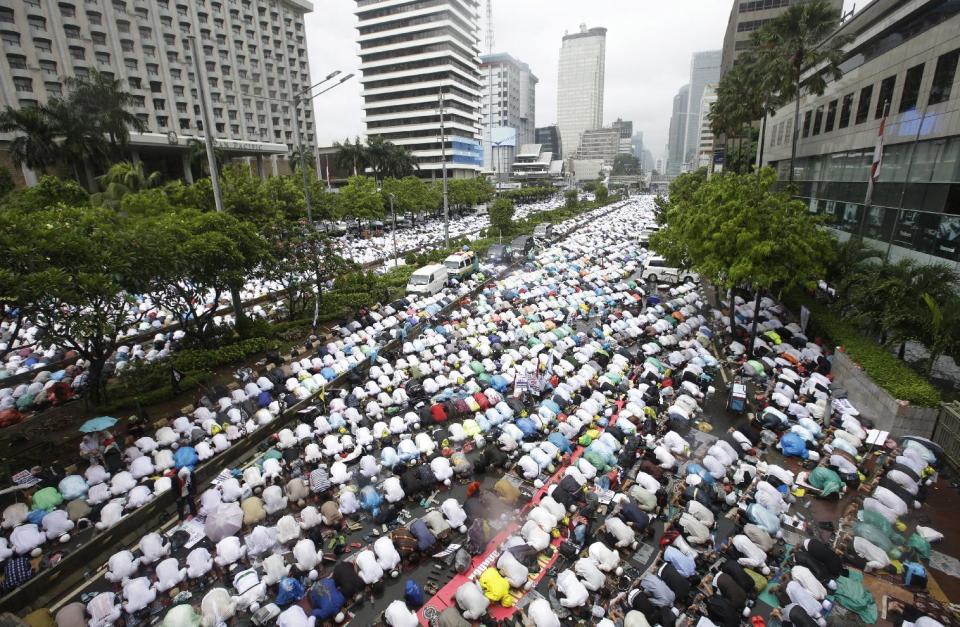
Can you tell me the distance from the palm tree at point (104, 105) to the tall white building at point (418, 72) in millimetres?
54166

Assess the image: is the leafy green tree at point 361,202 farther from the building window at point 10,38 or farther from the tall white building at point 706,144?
the tall white building at point 706,144

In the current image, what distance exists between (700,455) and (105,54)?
75.2m

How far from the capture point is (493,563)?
933 centimetres

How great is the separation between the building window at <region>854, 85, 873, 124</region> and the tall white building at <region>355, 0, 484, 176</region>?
248 feet

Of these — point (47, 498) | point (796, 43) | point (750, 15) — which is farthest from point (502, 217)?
point (750, 15)

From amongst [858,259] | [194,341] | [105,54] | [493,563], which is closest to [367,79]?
[105,54]

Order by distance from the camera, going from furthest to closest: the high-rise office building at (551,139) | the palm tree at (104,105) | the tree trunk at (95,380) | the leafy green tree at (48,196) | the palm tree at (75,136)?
the high-rise office building at (551,139) → the palm tree at (104,105) → the palm tree at (75,136) → the leafy green tree at (48,196) → the tree trunk at (95,380)

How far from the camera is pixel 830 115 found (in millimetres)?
30125

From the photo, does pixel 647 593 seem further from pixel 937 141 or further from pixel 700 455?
pixel 937 141

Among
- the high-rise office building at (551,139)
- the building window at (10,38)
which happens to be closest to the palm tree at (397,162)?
the building window at (10,38)

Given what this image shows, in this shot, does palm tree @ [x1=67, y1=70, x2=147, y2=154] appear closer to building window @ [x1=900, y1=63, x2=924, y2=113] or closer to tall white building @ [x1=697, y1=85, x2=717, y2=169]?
building window @ [x1=900, y1=63, x2=924, y2=113]

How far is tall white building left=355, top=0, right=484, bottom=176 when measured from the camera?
9144cm

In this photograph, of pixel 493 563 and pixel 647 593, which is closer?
pixel 647 593

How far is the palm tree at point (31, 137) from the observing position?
118 feet
